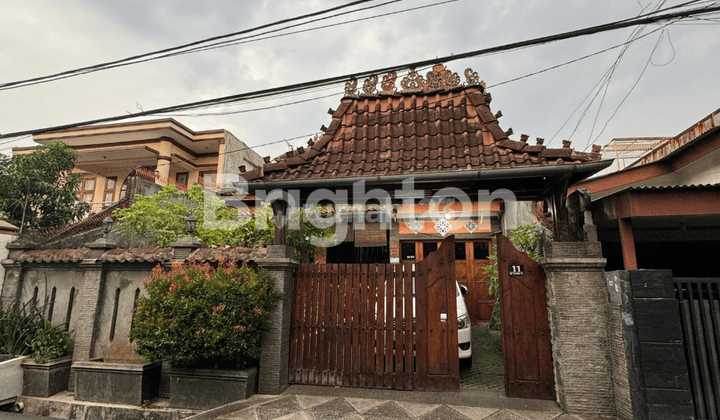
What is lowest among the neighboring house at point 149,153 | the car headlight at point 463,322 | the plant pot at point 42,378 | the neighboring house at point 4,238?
the plant pot at point 42,378

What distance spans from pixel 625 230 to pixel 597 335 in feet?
4.54

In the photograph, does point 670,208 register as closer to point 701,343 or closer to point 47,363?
point 701,343

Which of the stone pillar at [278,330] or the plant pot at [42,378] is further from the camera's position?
the plant pot at [42,378]

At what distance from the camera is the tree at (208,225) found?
8.31 meters

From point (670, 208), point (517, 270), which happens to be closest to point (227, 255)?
point (517, 270)

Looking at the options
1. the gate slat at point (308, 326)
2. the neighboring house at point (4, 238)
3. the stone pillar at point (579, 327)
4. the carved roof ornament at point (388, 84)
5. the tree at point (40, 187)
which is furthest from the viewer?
the tree at point (40, 187)

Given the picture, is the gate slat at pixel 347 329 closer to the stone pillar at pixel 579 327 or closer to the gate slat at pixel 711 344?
the stone pillar at pixel 579 327

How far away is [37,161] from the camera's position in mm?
10250

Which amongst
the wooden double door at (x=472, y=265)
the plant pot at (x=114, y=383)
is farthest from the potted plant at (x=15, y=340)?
the wooden double door at (x=472, y=265)

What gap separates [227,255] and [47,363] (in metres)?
3.54

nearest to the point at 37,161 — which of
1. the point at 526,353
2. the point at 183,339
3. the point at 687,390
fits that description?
the point at 183,339

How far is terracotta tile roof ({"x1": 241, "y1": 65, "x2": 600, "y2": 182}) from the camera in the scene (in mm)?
4930

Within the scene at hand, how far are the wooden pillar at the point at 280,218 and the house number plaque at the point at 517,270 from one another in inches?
133

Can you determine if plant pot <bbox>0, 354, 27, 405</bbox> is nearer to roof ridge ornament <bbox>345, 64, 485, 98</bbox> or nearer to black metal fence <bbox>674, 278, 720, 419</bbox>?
roof ridge ornament <bbox>345, 64, 485, 98</bbox>
